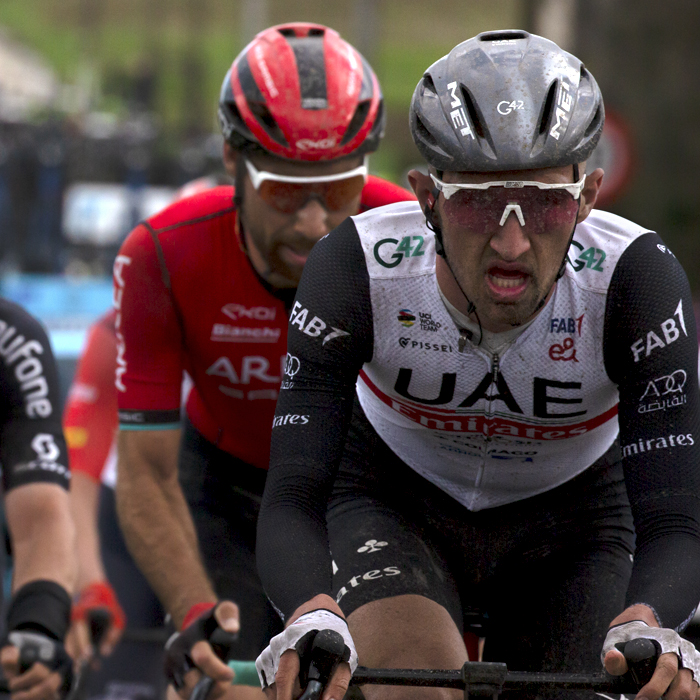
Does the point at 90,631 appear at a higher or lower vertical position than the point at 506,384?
lower

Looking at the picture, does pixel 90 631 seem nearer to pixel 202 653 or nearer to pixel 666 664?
pixel 202 653

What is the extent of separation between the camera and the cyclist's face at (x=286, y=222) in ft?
12.5

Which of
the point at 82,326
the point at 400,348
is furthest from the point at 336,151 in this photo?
the point at 82,326

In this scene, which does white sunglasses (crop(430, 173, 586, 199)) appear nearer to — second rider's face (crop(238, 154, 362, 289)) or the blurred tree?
second rider's face (crop(238, 154, 362, 289))

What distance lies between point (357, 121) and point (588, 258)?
1420 mm

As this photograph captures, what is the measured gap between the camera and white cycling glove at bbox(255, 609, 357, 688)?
226 centimetres

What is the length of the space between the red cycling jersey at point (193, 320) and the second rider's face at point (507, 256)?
4.73 feet

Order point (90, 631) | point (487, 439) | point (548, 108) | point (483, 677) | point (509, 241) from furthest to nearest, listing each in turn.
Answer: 1. point (90, 631)
2. point (487, 439)
3. point (548, 108)
4. point (509, 241)
5. point (483, 677)

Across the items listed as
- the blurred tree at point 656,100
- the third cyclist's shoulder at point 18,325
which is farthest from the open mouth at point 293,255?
the blurred tree at point 656,100

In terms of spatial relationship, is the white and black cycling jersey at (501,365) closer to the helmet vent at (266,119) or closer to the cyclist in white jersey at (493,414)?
the cyclist in white jersey at (493,414)

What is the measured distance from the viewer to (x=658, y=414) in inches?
104

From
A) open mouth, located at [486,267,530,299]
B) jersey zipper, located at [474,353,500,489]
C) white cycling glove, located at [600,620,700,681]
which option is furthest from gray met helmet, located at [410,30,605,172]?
white cycling glove, located at [600,620,700,681]

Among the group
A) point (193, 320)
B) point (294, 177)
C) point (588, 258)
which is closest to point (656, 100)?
point (294, 177)

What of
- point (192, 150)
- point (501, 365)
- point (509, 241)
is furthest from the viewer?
point (192, 150)
